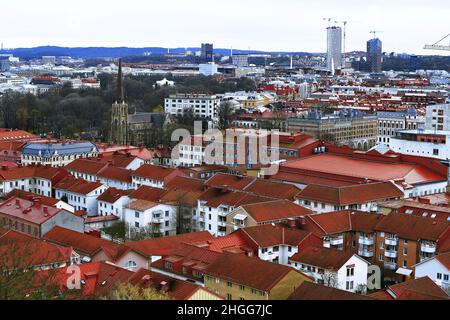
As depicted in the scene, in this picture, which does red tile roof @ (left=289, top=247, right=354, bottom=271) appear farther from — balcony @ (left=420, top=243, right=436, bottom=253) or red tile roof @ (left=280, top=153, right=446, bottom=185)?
red tile roof @ (left=280, top=153, right=446, bottom=185)

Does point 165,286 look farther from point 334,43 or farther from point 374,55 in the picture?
point 334,43

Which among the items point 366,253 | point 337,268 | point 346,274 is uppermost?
point 337,268

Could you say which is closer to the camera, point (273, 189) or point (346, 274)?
point (346, 274)

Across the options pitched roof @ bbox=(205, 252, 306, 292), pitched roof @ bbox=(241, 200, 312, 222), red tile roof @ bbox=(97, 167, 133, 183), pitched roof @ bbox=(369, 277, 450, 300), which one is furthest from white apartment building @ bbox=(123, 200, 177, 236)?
pitched roof @ bbox=(369, 277, 450, 300)

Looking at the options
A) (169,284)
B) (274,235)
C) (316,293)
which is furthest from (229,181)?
(316,293)
